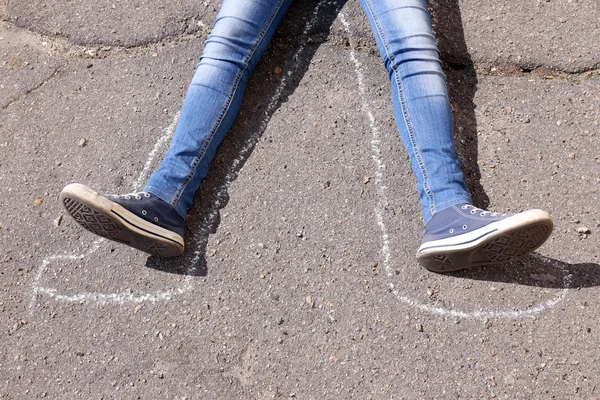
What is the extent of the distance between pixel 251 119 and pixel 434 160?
2.89 ft

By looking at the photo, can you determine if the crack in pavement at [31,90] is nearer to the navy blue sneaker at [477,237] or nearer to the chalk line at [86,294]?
the chalk line at [86,294]

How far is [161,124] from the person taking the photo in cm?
248

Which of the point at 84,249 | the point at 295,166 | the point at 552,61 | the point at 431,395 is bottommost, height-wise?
the point at 431,395

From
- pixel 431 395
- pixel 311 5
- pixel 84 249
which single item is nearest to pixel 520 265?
pixel 431 395

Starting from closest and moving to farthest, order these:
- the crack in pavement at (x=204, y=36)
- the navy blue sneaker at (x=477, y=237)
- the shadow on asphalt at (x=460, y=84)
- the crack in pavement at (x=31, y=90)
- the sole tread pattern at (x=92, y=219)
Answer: the navy blue sneaker at (x=477, y=237) < the sole tread pattern at (x=92, y=219) < the shadow on asphalt at (x=460, y=84) < the crack in pavement at (x=204, y=36) < the crack in pavement at (x=31, y=90)

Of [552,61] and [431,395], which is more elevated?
[552,61]

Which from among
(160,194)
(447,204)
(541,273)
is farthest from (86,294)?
(541,273)

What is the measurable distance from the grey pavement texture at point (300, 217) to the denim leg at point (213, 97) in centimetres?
19

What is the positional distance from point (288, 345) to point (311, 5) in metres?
1.65

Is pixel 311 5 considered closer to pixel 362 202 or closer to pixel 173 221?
pixel 362 202

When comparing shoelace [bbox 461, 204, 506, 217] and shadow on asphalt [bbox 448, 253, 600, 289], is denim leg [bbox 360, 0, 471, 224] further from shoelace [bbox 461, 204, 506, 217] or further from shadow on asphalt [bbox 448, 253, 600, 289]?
shadow on asphalt [bbox 448, 253, 600, 289]

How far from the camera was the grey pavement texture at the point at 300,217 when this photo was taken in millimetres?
2033

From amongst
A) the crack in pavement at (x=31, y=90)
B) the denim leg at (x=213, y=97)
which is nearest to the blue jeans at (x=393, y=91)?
the denim leg at (x=213, y=97)

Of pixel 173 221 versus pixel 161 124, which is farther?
pixel 161 124
